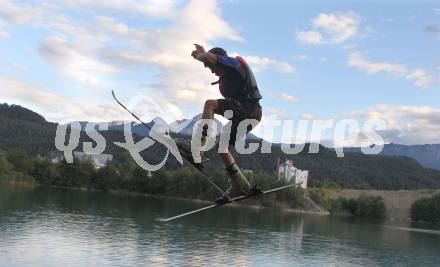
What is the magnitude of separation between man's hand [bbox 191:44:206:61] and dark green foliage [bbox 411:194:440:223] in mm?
138750

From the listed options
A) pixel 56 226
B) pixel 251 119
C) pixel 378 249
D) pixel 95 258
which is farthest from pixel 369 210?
pixel 251 119

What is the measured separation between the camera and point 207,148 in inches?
305

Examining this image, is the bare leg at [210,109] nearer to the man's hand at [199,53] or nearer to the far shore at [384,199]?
the man's hand at [199,53]

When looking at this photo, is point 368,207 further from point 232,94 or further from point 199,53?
point 199,53

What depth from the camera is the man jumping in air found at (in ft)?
23.4

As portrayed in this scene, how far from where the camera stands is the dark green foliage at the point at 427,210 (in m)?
135

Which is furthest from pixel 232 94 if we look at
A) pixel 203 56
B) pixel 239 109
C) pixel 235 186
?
pixel 235 186

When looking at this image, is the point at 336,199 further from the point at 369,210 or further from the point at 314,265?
the point at 314,265

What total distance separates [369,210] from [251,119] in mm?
133211

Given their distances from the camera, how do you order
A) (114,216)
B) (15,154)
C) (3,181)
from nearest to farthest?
(114,216), (3,181), (15,154)

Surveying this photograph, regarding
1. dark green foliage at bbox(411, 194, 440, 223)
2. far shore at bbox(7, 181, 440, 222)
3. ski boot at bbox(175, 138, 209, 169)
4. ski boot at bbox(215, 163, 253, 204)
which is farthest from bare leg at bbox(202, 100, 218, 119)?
dark green foliage at bbox(411, 194, 440, 223)

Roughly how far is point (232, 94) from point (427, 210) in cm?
14213

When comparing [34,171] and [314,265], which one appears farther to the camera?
[34,171]

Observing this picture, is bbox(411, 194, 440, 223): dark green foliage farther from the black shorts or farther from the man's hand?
the man's hand
